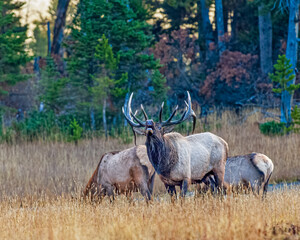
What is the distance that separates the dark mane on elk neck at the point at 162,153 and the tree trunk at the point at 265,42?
1874cm

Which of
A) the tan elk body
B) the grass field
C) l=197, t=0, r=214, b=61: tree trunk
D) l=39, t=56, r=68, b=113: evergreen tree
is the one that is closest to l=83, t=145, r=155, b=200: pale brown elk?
the grass field

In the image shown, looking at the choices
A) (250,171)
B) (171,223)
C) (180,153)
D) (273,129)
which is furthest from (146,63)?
(171,223)

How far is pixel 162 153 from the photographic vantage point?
9.00m

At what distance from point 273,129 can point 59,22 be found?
16890 millimetres

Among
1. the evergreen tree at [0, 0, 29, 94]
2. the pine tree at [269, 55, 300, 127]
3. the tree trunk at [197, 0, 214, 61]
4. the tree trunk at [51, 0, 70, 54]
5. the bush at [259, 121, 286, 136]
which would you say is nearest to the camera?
the pine tree at [269, 55, 300, 127]

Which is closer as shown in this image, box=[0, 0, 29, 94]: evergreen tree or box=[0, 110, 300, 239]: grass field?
box=[0, 110, 300, 239]: grass field

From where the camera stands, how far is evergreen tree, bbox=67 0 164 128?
20.5m

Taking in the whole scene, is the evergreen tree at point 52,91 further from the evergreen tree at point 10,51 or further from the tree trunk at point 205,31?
the tree trunk at point 205,31

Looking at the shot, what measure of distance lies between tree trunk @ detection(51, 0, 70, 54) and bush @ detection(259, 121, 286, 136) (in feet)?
51.9

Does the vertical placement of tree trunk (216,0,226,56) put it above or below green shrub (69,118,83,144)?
above

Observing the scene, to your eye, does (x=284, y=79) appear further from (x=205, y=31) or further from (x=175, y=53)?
(x=205, y=31)

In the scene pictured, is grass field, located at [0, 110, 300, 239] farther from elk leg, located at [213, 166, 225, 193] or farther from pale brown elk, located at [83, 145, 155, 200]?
pale brown elk, located at [83, 145, 155, 200]

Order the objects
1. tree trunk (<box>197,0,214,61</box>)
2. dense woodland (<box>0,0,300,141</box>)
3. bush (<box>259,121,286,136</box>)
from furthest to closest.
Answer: tree trunk (<box>197,0,214,61</box>), dense woodland (<box>0,0,300,141</box>), bush (<box>259,121,286,136</box>)

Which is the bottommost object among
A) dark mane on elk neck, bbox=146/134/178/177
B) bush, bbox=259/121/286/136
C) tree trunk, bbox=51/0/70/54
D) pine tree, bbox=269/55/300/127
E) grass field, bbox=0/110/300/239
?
grass field, bbox=0/110/300/239
